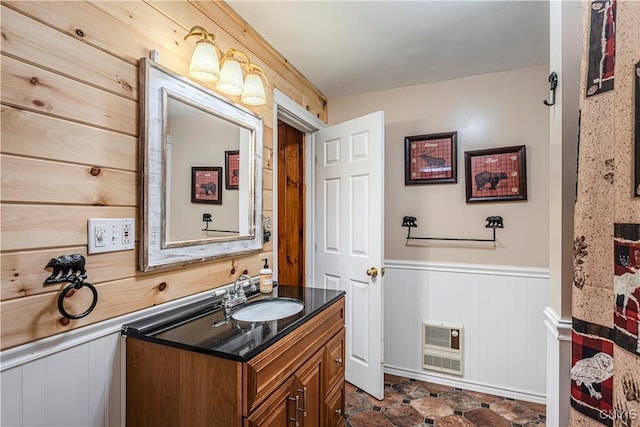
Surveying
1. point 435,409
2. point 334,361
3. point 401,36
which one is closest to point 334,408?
point 334,361

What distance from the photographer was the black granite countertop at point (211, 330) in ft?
3.37

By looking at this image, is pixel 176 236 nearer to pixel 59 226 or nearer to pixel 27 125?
pixel 59 226

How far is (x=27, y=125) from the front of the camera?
0.88m

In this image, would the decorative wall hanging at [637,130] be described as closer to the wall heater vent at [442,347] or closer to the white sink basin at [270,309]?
the white sink basin at [270,309]

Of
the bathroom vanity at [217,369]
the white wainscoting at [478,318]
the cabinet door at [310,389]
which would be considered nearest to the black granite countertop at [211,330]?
the bathroom vanity at [217,369]

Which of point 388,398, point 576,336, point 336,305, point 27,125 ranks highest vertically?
point 27,125

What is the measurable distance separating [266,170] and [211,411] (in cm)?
131

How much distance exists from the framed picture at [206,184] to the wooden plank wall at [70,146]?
0.94 feet

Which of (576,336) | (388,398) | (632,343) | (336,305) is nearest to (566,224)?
(576,336)

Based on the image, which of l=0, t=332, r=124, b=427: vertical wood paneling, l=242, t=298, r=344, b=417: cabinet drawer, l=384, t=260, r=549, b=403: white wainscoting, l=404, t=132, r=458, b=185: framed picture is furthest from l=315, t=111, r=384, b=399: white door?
l=0, t=332, r=124, b=427: vertical wood paneling

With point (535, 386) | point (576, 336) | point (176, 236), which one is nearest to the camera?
point (576, 336)

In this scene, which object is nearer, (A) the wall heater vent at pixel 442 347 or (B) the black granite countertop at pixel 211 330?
(B) the black granite countertop at pixel 211 330

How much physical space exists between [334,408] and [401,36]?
2.11m

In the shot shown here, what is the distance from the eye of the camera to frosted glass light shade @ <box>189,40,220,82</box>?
1.33m
